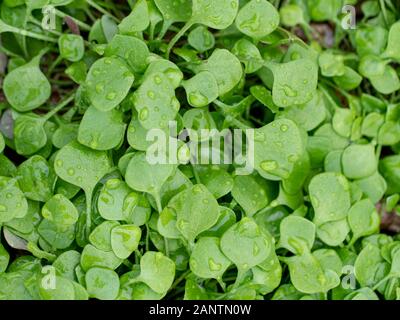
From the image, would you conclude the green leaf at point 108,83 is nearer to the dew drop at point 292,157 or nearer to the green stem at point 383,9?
the dew drop at point 292,157

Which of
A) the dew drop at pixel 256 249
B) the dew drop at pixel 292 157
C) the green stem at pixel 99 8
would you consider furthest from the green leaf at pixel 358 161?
the green stem at pixel 99 8

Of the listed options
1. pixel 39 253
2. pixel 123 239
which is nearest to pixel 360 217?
pixel 123 239

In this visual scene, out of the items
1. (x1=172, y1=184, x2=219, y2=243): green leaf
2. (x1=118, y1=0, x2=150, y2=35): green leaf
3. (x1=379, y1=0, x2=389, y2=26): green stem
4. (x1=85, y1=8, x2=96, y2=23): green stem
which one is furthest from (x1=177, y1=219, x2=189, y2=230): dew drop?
(x1=379, y1=0, x2=389, y2=26): green stem

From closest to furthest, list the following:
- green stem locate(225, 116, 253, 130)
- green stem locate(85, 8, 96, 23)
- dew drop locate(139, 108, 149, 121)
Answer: dew drop locate(139, 108, 149, 121), green stem locate(225, 116, 253, 130), green stem locate(85, 8, 96, 23)

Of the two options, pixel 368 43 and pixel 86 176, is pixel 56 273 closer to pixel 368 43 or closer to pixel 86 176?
pixel 86 176

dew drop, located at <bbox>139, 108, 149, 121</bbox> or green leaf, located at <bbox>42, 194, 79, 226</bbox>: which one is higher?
dew drop, located at <bbox>139, 108, 149, 121</bbox>

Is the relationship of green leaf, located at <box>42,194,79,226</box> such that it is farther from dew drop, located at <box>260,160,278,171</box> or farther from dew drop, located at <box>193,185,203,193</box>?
dew drop, located at <box>260,160,278,171</box>

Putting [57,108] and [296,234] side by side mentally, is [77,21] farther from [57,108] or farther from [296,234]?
[296,234]

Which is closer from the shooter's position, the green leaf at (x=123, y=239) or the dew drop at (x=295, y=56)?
the green leaf at (x=123, y=239)
